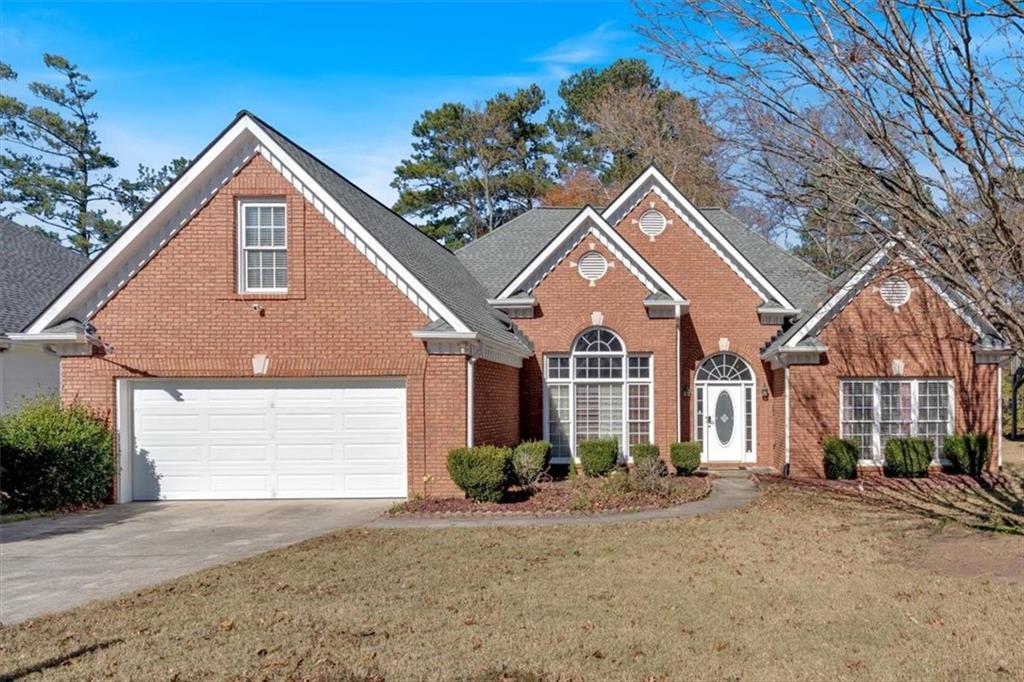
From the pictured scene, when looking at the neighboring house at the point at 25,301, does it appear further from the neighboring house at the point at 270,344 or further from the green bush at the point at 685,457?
the green bush at the point at 685,457

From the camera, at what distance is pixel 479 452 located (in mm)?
14352

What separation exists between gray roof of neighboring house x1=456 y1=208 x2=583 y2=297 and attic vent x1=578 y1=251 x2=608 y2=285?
313 cm

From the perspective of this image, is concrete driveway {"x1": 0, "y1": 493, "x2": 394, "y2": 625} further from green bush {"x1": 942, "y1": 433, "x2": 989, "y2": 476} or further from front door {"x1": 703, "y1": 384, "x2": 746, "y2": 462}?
green bush {"x1": 942, "y1": 433, "x2": 989, "y2": 476}

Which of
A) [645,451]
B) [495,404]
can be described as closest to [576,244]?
[495,404]

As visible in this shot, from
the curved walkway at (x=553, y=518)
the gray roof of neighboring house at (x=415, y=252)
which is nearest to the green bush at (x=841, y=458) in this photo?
the curved walkway at (x=553, y=518)

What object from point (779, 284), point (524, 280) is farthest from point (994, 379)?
point (524, 280)

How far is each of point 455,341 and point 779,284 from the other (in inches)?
457

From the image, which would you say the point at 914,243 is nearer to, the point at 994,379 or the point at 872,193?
the point at 872,193

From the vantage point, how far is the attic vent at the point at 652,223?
21484 mm

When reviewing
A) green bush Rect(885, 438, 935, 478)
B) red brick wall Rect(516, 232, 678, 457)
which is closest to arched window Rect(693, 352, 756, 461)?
red brick wall Rect(516, 232, 678, 457)

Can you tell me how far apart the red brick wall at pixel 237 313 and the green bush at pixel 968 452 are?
39.8ft

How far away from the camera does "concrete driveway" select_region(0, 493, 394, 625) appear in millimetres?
8883

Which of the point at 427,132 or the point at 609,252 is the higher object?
the point at 427,132

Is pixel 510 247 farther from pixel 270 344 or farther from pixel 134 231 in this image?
pixel 134 231
